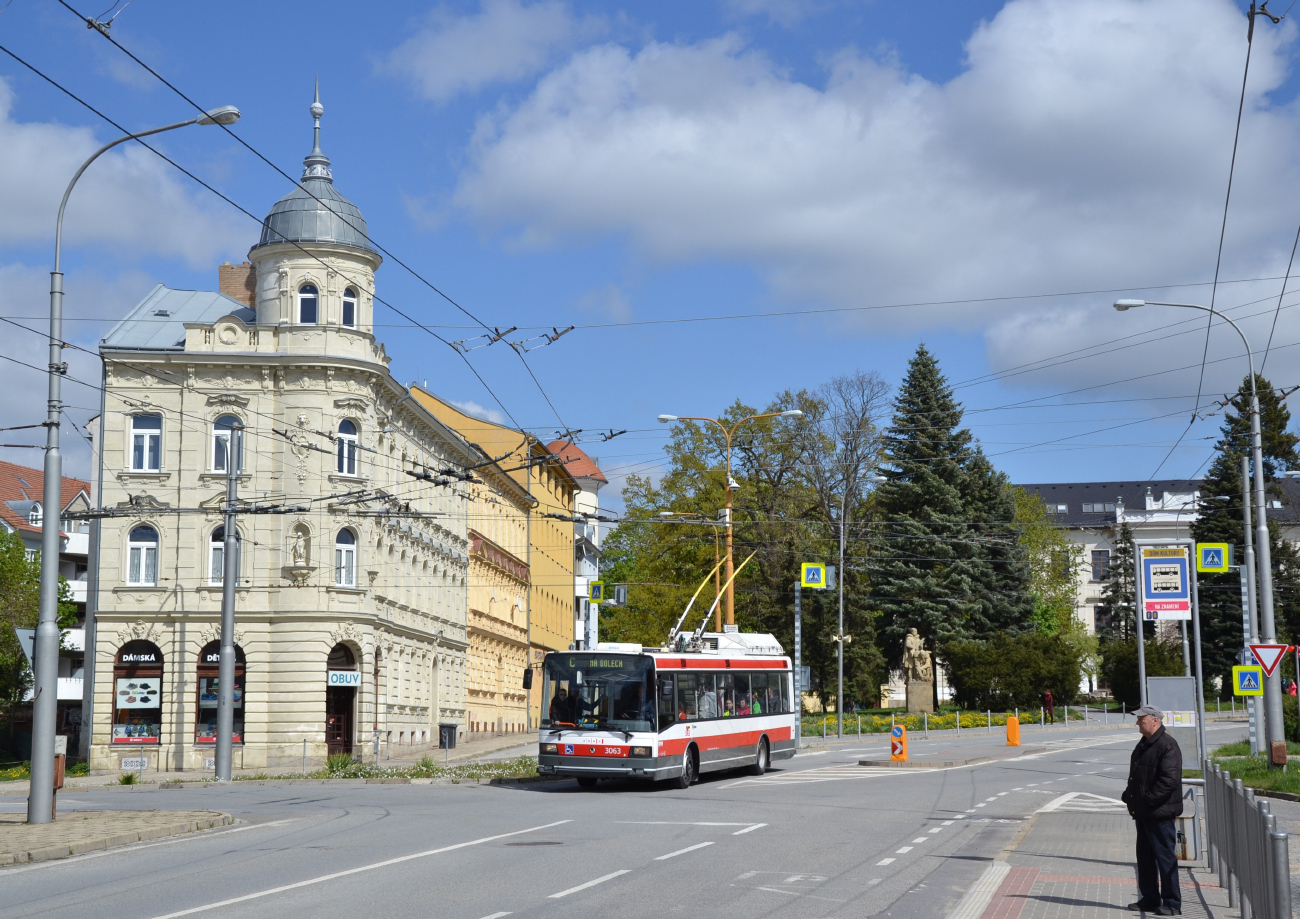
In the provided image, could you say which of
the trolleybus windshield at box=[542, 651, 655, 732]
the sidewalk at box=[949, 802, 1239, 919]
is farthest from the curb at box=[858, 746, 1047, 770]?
the sidewalk at box=[949, 802, 1239, 919]

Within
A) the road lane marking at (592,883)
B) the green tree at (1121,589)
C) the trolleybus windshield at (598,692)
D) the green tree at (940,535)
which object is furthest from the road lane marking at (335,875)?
the green tree at (1121,589)

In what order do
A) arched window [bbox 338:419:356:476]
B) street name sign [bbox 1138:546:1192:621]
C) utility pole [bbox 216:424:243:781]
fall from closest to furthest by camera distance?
1. street name sign [bbox 1138:546:1192:621]
2. utility pole [bbox 216:424:243:781]
3. arched window [bbox 338:419:356:476]

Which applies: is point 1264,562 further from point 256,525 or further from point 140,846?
point 256,525

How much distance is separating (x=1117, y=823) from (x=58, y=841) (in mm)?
13385

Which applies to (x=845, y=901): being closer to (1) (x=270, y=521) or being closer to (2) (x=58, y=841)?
(2) (x=58, y=841)

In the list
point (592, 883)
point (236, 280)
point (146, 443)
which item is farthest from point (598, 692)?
point (236, 280)

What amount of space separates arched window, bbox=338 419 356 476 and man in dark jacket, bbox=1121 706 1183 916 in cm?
3552

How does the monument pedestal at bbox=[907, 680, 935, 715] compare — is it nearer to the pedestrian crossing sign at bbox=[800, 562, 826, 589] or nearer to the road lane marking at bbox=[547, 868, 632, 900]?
the pedestrian crossing sign at bbox=[800, 562, 826, 589]

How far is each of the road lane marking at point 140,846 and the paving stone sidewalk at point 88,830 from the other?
12 cm

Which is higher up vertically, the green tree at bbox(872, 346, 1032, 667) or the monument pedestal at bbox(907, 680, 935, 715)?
the green tree at bbox(872, 346, 1032, 667)

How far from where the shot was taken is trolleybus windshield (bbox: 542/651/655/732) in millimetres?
26578

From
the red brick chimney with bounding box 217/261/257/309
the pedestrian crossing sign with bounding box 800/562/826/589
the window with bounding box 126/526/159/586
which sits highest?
the red brick chimney with bounding box 217/261/257/309

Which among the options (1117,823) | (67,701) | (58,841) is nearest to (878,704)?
(67,701)

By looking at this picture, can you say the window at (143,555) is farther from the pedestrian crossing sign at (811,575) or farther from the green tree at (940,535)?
the green tree at (940,535)
